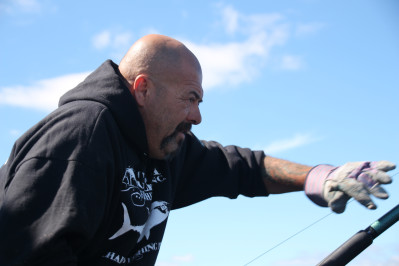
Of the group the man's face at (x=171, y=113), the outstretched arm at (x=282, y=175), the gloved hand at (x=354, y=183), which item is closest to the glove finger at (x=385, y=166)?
the gloved hand at (x=354, y=183)

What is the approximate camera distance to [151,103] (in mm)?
4203

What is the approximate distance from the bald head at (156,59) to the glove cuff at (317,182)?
1231mm

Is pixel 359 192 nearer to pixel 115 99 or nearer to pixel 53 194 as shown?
pixel 115 99

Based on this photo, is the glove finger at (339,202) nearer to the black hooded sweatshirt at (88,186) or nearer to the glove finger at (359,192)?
the glove finger at (359,192)

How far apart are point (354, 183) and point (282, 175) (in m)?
1.13

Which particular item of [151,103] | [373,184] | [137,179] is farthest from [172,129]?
[373,184]

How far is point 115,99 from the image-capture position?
12.1 feet

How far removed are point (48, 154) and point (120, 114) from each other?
0.68 meters

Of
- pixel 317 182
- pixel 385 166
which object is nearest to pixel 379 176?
pixel 385 166

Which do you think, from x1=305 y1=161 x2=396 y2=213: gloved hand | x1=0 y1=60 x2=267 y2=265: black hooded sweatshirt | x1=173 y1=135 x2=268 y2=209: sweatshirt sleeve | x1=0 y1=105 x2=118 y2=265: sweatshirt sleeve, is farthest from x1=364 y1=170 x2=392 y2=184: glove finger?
x1=0 y1=105 x2=118 y2=265: sweatshirt sleeve

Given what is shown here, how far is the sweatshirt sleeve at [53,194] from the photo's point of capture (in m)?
2.92

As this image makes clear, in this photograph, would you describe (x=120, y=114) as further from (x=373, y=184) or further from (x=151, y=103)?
(x=373, y=184)

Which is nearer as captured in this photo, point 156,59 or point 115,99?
point 115,99

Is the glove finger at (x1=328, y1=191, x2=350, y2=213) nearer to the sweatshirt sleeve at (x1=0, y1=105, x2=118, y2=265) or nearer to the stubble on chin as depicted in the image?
the stubble on chin
